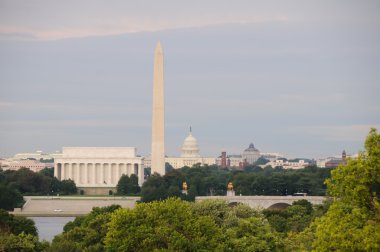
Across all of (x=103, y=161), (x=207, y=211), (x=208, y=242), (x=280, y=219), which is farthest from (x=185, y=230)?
(x=103, y=161)

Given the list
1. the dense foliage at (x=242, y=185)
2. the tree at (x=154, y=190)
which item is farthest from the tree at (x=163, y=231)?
the dense foliage at (x=242, y=185)

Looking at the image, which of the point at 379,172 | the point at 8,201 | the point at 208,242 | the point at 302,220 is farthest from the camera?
the point at 8,201

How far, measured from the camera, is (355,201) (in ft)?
120

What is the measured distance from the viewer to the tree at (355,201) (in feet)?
118

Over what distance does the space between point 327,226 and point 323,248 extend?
1103 mm

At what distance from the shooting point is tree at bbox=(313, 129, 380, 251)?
35.8 metres

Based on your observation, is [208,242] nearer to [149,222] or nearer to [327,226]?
[149,222]

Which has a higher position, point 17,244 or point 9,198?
point 9,198

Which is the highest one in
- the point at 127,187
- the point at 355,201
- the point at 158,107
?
the point at 158,107

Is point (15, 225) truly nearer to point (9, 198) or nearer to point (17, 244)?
point (17, 244)

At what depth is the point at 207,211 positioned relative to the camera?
61.8m

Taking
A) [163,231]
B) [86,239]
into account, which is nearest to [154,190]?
[86,239]

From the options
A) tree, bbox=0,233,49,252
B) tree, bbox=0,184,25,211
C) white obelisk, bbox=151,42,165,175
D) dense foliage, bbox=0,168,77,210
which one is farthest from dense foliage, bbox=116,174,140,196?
tree, bbox=0,233,49,252

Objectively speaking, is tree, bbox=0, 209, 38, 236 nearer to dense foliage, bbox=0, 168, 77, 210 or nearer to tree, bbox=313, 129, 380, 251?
tree, bbox=313, 129, 380, 251
